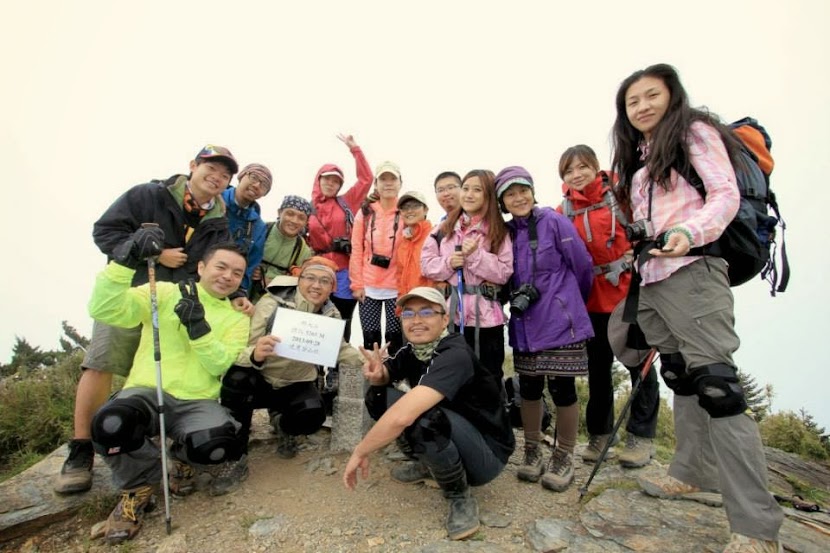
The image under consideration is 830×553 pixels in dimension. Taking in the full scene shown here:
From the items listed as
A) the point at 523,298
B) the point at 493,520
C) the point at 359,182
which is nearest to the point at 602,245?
the point at 523,298

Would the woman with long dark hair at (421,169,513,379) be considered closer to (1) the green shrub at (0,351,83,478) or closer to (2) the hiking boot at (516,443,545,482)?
(2) the hiking boot at (516,443,545,482)

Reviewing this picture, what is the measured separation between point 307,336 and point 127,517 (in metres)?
2.10

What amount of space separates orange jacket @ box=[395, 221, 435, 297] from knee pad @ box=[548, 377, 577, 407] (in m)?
1.98

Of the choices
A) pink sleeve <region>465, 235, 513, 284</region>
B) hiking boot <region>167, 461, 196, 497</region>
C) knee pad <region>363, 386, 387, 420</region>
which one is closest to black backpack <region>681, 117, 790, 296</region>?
pink sleeve <region>465, 235, 513, 284</region>

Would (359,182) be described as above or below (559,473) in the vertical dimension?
above

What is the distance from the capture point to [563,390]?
4348mm

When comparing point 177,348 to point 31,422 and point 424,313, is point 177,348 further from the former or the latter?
point 31,422

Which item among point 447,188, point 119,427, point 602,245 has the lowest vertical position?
point 119,427

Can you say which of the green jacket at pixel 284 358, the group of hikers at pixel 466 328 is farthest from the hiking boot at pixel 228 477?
the green jacket at pixel 284 358

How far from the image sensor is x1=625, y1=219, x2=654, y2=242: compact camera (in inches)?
132

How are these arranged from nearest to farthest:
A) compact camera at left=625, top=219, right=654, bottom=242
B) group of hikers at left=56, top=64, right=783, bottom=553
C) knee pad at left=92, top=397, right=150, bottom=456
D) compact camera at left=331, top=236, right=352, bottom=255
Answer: group of hikers at left=56, top=64, right=783, bottom=553 < compact camera at left=625, top=219, right=654, bottom=242 < knee pad at left=92, top=397, right=150, bottom=456 < compact camera at left=331, top=236, right=352, bottom=255

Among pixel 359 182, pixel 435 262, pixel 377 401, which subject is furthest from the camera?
pixel 359 182

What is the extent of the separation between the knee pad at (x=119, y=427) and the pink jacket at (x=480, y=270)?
3.08 meters

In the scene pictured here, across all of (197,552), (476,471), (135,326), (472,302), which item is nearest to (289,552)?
(197,552)
